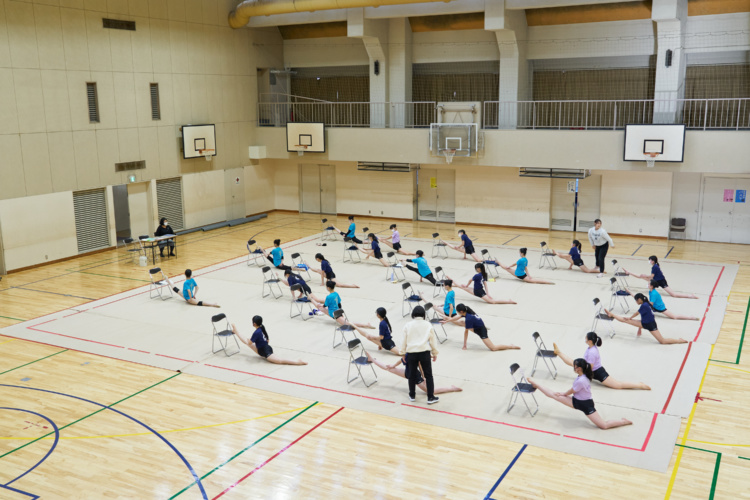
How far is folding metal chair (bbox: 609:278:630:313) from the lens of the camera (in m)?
17.6

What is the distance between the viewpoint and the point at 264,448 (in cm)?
1071

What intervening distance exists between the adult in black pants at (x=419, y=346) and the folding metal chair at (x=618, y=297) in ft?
24.8

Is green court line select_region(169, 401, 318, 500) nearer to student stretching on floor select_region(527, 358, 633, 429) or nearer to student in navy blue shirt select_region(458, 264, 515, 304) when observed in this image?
student stretching on floor select_region(527, 358, 633, 429)

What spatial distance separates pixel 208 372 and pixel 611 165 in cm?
1872

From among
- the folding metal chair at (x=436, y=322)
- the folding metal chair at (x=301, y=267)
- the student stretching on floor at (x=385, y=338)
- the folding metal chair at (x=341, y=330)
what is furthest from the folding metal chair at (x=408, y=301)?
the folding metal chair at (x=301, y=267)

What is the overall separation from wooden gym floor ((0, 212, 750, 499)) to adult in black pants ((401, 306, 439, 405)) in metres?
0.97

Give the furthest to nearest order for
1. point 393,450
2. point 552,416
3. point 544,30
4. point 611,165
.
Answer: point 544,30
point 611,165
point 552,416
point 393,450

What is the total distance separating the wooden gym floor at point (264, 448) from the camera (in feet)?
31.1

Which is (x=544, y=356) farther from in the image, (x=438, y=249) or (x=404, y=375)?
(x=438, y=249)

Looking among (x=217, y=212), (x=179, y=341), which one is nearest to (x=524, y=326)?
(x=179, y=341)

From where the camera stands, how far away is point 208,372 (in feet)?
45.8

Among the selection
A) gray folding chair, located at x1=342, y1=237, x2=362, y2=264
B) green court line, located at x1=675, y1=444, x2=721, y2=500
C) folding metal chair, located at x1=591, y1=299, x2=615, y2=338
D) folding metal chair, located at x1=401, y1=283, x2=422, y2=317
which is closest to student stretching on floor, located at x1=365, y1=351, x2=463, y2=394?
green court line, located at x1=675, y1=444, x2=721, y2=500

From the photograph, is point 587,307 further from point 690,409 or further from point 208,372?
point 208,372

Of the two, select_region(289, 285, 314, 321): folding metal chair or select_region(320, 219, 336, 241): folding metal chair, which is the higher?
select_region(320, 219, 336, 241): folding metal chair
